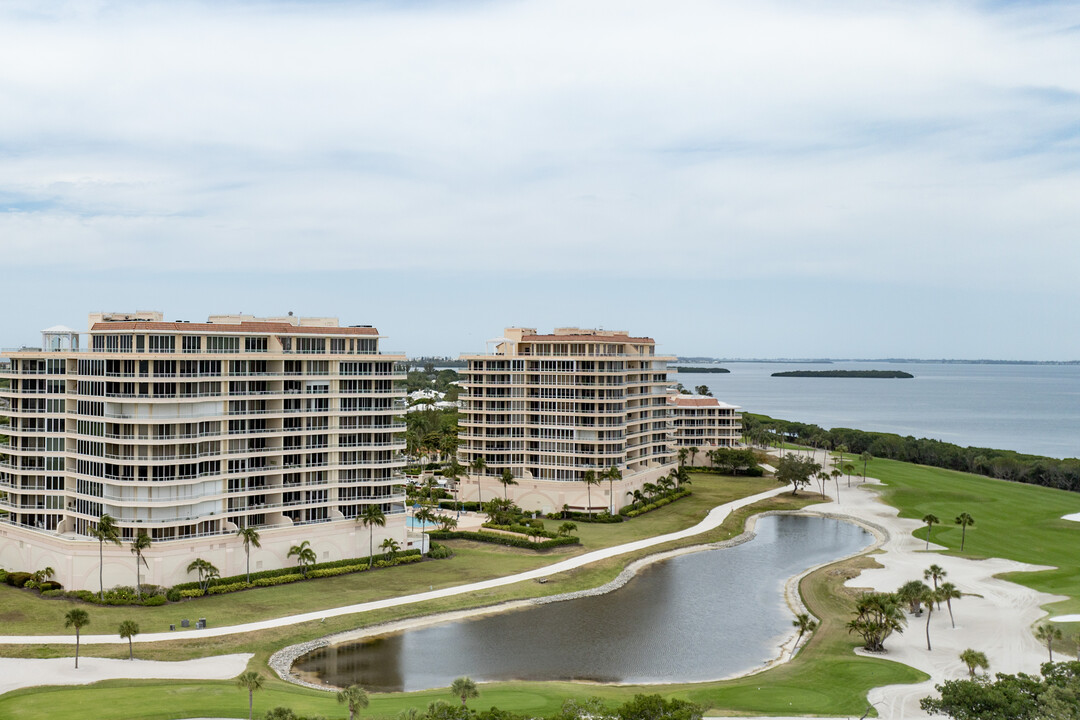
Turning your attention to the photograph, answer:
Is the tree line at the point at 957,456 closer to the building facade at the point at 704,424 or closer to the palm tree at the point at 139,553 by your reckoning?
the building facade at the point at 704,424

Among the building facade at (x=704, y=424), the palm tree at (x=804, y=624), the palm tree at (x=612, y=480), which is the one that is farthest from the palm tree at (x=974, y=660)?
the building facade at (x=704, y=424)

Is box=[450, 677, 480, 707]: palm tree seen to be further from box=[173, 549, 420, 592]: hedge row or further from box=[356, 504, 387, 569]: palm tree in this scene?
box=[356, 504, 387, 569]: palm tree

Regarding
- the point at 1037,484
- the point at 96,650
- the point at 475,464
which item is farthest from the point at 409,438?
the point at 1037,484

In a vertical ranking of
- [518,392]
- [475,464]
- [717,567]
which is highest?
[518,392]

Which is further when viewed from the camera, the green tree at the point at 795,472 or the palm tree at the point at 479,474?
the green tree at the point at 795,472

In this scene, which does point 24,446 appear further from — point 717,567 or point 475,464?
point 717,567

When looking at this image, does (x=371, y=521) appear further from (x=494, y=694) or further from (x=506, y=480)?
(x=494, y=694)
